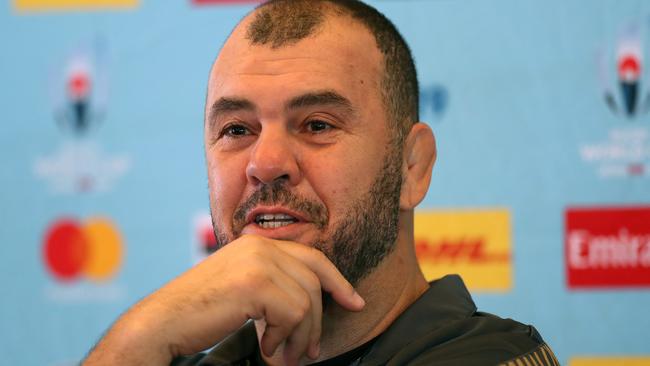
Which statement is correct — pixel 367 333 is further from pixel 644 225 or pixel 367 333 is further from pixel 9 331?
pixel 9 331

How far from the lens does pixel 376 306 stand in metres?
1.71

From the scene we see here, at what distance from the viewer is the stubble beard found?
1579 millimetres

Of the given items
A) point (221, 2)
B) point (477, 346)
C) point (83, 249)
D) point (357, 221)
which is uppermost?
point (221, 2)

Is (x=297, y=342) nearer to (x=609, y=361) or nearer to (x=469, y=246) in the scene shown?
(x=469, y=246)

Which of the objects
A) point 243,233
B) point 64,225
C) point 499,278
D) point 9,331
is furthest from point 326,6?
point 9,331

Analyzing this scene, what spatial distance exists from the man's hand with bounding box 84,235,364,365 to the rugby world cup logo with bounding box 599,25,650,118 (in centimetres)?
149

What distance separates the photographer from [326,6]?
1738 mm

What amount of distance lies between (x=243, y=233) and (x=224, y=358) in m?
0.31

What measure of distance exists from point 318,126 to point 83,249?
1.48 m

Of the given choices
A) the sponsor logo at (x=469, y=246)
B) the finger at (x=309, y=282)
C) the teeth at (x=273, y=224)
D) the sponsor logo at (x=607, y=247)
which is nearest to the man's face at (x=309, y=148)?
the teeth at (x=273, y=224)

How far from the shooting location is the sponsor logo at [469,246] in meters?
2.58

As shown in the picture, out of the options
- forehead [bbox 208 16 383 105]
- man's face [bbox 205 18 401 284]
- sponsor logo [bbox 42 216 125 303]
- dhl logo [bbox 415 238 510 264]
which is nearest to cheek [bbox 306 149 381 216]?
man's face [bbox 205 18 401 284]

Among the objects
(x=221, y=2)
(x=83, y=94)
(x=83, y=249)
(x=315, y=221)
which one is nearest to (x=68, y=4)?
(x=83, y=94)

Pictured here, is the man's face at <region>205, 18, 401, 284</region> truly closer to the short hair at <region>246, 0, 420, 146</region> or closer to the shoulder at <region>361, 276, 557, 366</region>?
the short hair at <region>246, 0, 420, 146</region>
